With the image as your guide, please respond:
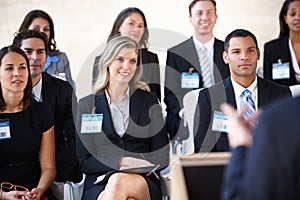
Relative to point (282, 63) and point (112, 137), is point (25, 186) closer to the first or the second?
point (112, 137)

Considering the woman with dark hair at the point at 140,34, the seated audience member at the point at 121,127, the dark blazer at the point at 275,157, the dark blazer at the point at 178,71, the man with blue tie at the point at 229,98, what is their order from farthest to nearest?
1. the woman with dark hair at the point at 140,34
2. the dark blazer at the point at 178,71
3. the man with blue tie at the point at 229,98
4. the seated audience member at the point at 121,127
5. the dark blazer at the point at 275,157

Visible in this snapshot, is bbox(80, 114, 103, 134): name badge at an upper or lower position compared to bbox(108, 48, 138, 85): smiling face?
lower

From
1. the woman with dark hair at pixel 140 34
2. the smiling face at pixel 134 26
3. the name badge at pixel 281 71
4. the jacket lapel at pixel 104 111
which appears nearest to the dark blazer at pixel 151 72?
the woman with dark hair at pixel 140 34

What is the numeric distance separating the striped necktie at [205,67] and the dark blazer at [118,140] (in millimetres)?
844

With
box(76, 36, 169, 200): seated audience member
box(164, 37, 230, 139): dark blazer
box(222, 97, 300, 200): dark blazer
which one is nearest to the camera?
box(222, 97, 300, 200): dark blazer

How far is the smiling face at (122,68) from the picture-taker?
4055mm

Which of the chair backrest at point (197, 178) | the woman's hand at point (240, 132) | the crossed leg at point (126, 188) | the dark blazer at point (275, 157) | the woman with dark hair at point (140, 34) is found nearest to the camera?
the dark blazer at point (275, 157)

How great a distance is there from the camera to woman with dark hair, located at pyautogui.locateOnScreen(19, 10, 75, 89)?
502cm

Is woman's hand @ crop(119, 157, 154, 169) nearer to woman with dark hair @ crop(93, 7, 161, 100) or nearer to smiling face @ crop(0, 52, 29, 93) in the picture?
smiling face @ crop(0, 52, 29, 93)

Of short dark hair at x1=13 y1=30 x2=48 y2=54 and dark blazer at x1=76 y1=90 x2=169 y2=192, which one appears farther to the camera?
short dark hair at x1=13 y1=30 x2=48 y2=54

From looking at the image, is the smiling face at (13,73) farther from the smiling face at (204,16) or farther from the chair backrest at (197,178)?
the chair backrest at (197,178)

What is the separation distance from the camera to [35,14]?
203 inches

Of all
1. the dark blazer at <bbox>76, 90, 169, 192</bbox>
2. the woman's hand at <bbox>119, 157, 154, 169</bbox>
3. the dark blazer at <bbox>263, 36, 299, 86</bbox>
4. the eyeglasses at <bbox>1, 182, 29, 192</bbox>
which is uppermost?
Answer: the dark blazer at <bbox>263, 36, 299, 86</bbox>

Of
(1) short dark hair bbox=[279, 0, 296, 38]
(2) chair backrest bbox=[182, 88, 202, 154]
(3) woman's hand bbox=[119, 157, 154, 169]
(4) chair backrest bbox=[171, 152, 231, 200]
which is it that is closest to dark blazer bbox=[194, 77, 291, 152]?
(2) chair backrest bbox=[182, 88, 202, 154]
